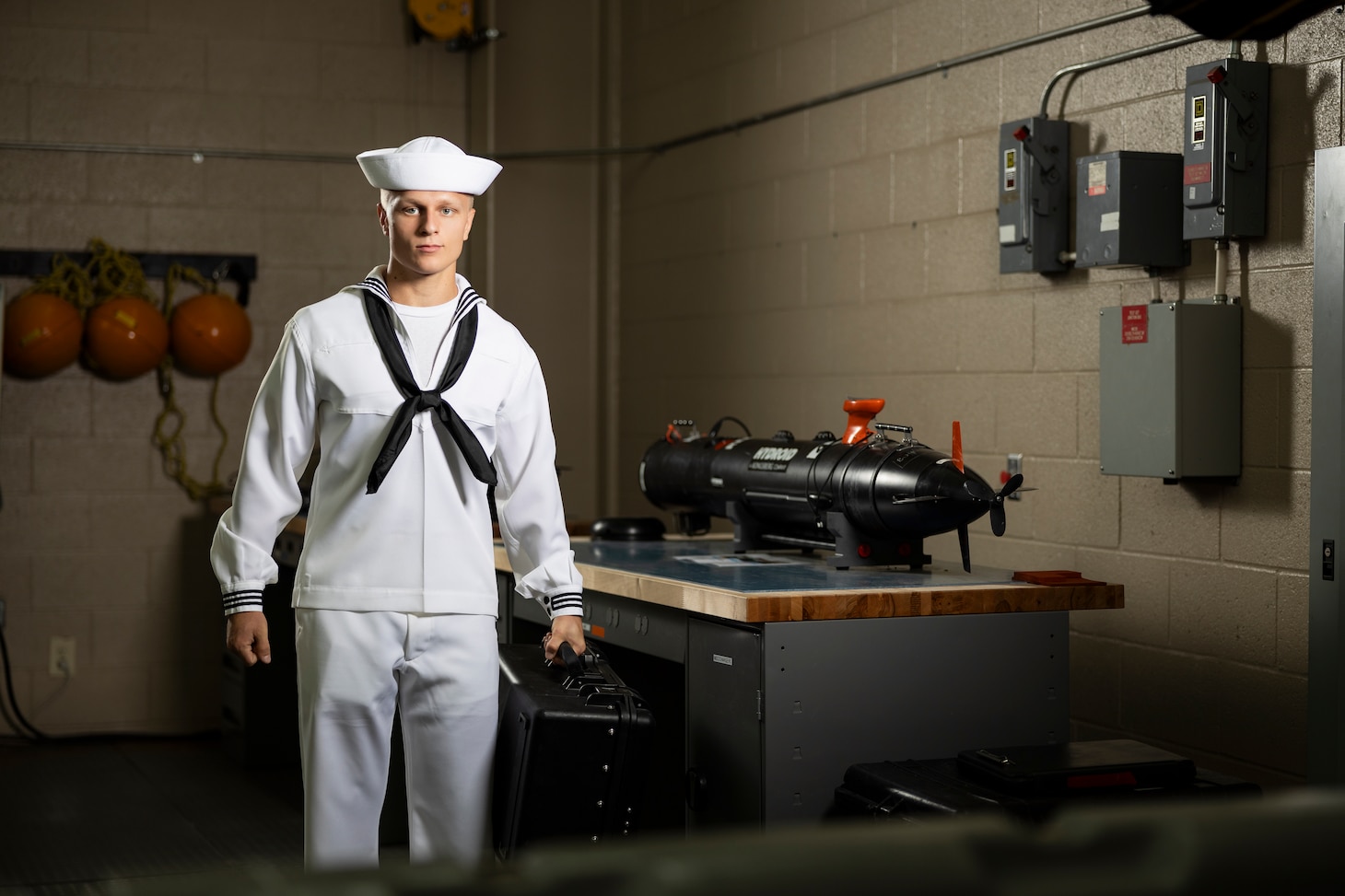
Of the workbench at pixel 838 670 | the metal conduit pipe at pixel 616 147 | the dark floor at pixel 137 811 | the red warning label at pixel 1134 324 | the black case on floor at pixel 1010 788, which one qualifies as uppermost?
the metal conduit pipe at pixel 616 147

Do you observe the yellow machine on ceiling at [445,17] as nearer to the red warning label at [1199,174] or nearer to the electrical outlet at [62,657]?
the electrical outlet at [62,657]

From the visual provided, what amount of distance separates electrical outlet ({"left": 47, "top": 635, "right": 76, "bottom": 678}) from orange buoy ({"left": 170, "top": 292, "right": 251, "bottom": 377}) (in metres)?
1.14

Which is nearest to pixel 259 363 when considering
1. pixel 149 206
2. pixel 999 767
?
pixel 149 206

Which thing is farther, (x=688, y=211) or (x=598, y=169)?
(x=598, y=169)

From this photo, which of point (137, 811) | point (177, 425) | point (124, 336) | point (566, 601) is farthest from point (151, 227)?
point (566, 601)

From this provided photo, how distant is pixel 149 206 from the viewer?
18.1 feet

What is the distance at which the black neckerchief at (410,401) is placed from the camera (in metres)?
2.33

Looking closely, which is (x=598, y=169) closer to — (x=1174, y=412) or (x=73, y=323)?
(x=73, y=323)

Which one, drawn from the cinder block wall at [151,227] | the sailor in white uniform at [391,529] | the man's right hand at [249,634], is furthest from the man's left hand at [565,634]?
the cinder block wall at [151,227]

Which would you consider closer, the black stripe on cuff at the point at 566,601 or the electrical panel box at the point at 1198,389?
the black stripe on cuff at the point at 566,601

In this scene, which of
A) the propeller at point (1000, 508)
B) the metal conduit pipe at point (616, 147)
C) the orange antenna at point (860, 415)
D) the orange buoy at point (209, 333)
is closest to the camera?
the propeller at point (1000, 508)

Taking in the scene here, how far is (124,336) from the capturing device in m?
5.23

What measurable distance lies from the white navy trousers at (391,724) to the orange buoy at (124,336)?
3210 millimetres

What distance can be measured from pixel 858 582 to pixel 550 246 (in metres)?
3.28
